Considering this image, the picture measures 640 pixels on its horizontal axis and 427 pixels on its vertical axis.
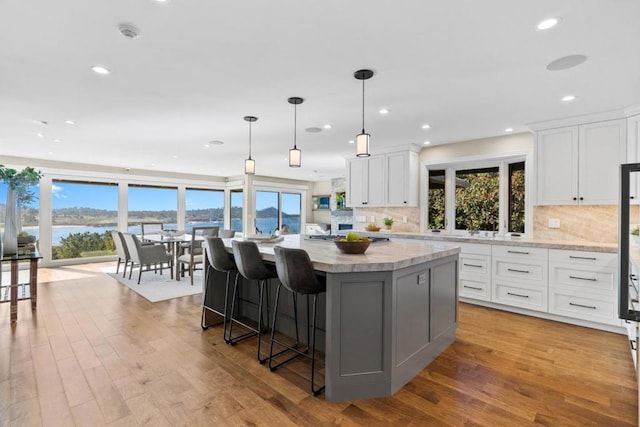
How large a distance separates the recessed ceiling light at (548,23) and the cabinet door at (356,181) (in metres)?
3.98

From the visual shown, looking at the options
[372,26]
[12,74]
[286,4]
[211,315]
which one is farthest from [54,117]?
[372,26]

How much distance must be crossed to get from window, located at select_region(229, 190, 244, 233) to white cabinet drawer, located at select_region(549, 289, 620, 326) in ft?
27.4

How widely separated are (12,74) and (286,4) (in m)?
2.57

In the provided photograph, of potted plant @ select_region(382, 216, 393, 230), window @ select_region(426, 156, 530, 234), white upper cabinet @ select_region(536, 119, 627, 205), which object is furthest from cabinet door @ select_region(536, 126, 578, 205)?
potted plant @ select_region(382, 216, 393, 230)

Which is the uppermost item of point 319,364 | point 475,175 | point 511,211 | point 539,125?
point 539,125

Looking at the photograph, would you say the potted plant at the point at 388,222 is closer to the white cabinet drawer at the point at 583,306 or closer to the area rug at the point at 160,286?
the white cabinet drawer at the point at 583,306

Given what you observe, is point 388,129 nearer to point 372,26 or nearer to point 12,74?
point 372,26

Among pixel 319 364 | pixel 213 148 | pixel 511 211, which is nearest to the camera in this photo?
→ pixel 319 364

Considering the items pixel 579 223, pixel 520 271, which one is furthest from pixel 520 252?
pixel 579 223

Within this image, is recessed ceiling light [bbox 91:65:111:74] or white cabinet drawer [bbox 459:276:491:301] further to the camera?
white cabinet drawer [bbox 459:276:491:301]

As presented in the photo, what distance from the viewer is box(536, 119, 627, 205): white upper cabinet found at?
142 inches

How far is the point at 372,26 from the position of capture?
2002mm

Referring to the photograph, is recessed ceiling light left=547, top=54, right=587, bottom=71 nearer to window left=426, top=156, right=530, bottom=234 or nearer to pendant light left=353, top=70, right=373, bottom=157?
pendant light left=353, top=70, right=373, bottom=157

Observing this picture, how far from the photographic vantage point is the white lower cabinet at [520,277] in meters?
3.78
